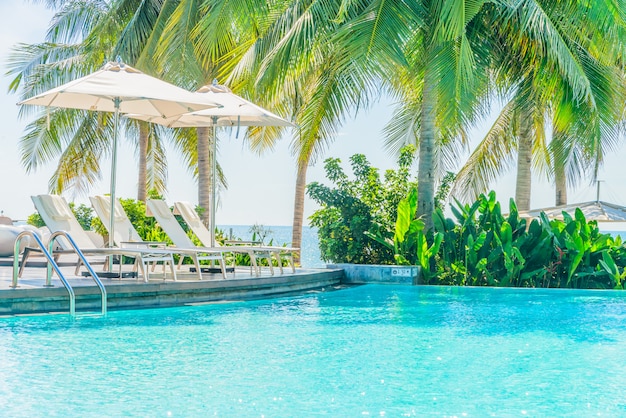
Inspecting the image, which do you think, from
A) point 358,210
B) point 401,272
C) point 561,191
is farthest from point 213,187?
point 561,191

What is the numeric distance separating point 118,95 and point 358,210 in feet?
16.4

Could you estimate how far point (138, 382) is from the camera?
520cm

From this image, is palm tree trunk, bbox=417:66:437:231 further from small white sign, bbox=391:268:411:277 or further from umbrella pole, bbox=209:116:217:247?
umbrella pole, bbox=209:116:217:247

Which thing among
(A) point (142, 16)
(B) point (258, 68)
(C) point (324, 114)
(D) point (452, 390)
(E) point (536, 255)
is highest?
(A) point (142, 16)

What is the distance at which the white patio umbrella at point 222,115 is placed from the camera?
35.3 ft

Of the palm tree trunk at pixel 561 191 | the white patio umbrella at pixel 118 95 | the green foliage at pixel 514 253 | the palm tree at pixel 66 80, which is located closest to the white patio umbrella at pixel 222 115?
the white patio umbrella at pixel 118 95

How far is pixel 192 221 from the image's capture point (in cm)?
1173

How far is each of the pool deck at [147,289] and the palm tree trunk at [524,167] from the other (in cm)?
640

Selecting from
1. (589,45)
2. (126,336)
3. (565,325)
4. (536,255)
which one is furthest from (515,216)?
(126,336)

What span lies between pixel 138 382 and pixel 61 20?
55.8 feet

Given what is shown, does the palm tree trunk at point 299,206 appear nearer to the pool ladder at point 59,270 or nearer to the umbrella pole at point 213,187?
the umbrella pole at point 213,187

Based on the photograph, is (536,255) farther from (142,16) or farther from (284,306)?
(142,16)

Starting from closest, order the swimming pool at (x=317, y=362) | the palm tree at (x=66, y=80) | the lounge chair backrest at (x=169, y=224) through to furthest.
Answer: the swimming pool at (x=317, y=362) < the lounge chair backrest at (x=169, y=224) < the palm tree at (x=66, y=80)

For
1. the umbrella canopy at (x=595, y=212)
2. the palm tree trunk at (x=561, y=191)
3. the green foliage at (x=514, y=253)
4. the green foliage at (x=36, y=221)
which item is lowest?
the green foliage at (x=514, y=253)
